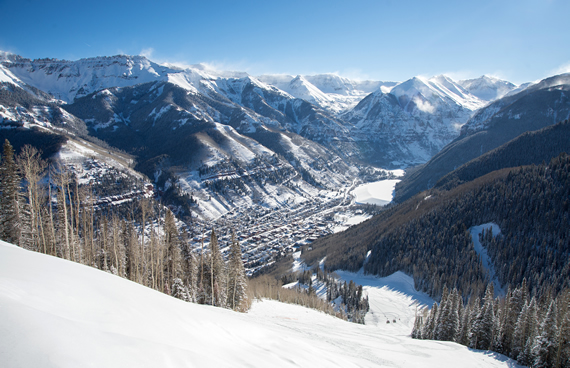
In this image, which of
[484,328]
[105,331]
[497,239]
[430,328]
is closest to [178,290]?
[105,331]

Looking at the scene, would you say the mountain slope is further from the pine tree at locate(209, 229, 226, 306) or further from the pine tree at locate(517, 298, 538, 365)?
the pine tree at locate(209, 229, 226, 306)

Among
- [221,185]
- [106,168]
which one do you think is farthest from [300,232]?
[106,168]

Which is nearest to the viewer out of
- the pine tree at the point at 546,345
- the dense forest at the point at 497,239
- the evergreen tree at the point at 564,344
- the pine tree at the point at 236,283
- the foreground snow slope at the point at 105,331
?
the foreground snow slope at the point at 105,331

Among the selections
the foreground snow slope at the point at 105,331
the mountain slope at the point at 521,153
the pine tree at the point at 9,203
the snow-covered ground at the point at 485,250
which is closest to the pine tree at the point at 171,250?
the pine tree at the point at 9,203

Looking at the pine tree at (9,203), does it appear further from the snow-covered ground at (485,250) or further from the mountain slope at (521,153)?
the mountain slope at (521,153)

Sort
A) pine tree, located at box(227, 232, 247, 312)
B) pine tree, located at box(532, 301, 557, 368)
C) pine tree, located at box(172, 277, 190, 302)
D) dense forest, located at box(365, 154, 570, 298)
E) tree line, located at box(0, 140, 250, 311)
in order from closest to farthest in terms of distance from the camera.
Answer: tree line, located at box(0, 140, 250, 311), pine tree, located at box(532, 301, 557, 368), pine tree, located at box(172, 277, 190, 302), pine tree, located at box(227, 232, 247, 312), dense forest, located at box(365, 154, 570, 298)

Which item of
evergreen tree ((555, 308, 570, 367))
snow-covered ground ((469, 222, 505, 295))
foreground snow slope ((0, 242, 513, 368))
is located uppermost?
foreground snow slope ((0, 242, 513, 368))

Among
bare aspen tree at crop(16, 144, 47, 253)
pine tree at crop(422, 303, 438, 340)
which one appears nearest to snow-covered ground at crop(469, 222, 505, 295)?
pine tree at crop(422, 303, 438, 340)
